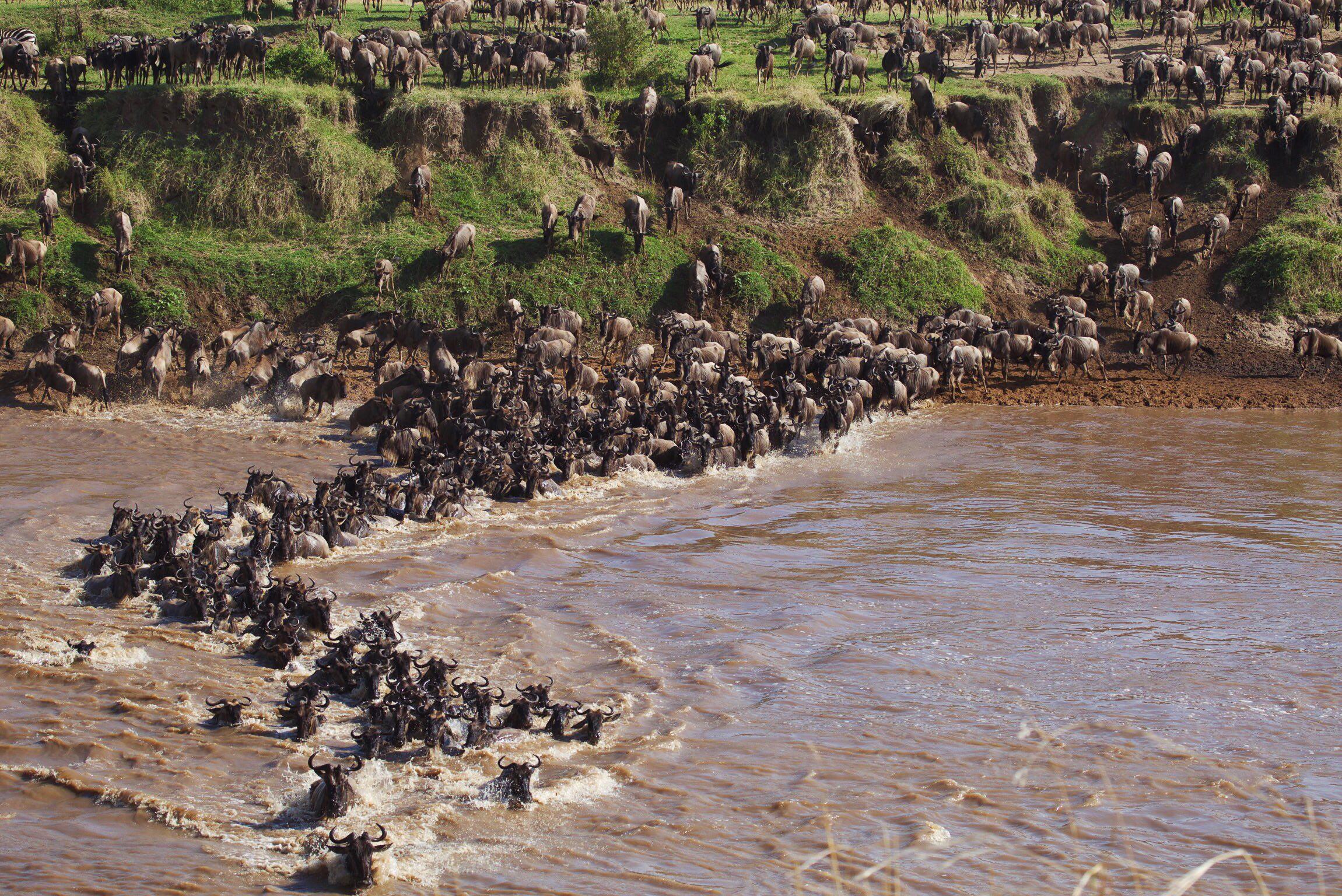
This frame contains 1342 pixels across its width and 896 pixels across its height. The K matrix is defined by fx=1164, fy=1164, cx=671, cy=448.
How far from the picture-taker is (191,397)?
18453 millimetres

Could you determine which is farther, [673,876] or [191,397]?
[191,397]

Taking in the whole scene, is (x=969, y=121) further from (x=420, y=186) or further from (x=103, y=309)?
(x=103, y=309)

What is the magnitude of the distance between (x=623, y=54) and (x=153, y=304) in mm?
12881

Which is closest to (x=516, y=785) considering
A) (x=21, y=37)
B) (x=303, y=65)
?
(x=303, y=65)

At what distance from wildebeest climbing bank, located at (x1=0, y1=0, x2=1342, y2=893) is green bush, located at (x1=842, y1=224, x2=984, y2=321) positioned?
4.4 inches

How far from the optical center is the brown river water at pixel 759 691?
21.1 feet

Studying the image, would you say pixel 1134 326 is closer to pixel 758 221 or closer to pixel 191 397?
pixel 758 221

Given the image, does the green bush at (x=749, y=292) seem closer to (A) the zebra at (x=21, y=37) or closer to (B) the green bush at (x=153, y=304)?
(B) the green bush at (x=153, y=304)

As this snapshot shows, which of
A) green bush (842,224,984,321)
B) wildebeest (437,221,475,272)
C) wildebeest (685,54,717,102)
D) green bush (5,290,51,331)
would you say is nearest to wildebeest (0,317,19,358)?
green bush (5,290,51,331)

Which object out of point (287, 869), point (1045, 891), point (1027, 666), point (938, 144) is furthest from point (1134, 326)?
point (287, 869)

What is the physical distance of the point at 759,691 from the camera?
8891mm

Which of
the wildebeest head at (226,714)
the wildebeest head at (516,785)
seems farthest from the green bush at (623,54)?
the wildebeest head at (516,785)

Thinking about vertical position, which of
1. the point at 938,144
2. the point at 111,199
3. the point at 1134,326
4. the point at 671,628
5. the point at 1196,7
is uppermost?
the point at 1196,7

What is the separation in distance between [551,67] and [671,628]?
21.1 metres
